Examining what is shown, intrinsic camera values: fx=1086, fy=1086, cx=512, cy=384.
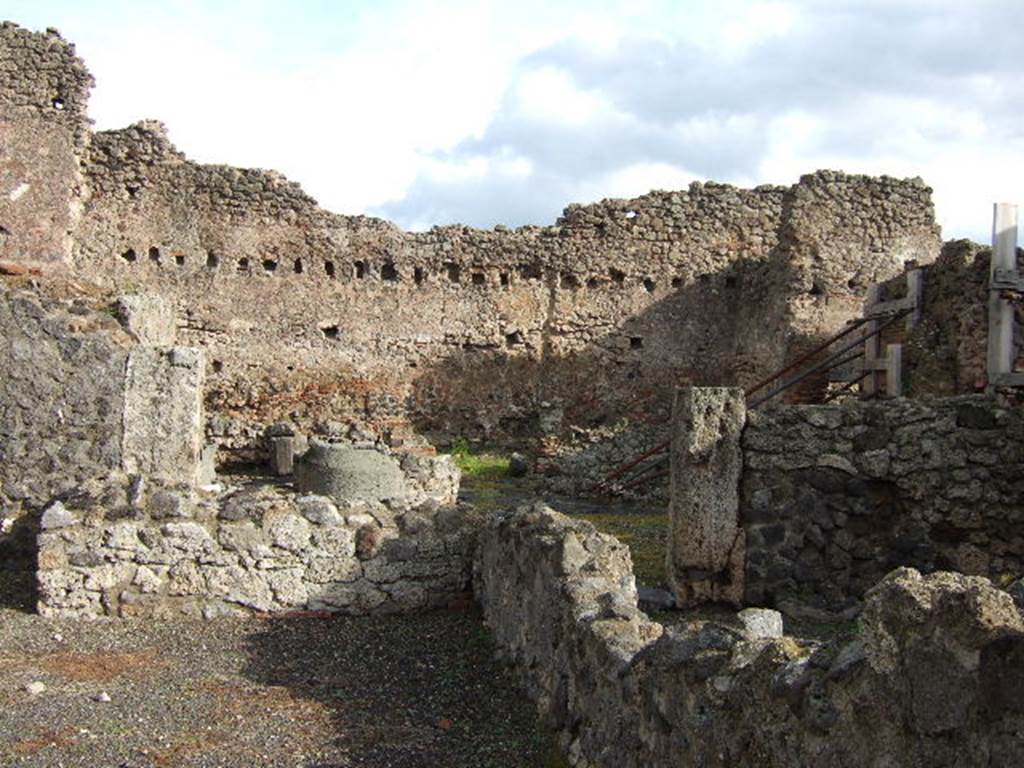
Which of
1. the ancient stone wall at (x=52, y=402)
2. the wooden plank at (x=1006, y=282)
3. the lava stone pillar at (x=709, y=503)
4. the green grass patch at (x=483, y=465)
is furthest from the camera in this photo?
the green grass patch at (x=483, y=465)

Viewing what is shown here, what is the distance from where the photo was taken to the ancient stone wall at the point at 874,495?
288 inches

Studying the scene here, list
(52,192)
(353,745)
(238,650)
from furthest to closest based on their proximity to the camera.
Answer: (52,192), (238,650), (353,745)

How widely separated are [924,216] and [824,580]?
40.4 ft

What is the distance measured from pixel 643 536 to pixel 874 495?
3.70 m

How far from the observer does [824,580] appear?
740cm

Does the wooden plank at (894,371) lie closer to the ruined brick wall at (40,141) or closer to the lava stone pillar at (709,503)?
the lava stone pillar at (709,503)

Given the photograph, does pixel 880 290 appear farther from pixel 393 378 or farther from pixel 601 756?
pixel 601 756

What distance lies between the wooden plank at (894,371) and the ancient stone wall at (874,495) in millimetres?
4288

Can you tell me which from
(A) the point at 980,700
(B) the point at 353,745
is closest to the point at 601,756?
(B) the point at 353,745

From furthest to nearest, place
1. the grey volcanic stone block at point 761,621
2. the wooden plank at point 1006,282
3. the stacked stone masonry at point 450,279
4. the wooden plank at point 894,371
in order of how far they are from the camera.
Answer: the stacked stone masonry at point 450,279, the wooden plank at point 894,371, the wooden plank at point 1006,282, the grey volcanic stone block at point 761,621

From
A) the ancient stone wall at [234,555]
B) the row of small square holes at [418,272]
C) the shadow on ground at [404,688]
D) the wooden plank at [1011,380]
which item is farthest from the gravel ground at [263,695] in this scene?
the row of small square holes at [418,272]

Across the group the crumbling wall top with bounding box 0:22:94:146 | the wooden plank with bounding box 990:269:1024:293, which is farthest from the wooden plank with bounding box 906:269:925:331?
the crumbling wall top with bounding box 0:22:94:146

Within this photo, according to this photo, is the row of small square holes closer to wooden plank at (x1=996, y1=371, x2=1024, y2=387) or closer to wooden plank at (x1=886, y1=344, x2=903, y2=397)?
wooden plank at (x1=886, y1=344, x2=903, y2=397)

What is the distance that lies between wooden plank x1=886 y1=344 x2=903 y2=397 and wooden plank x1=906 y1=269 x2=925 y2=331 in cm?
33
